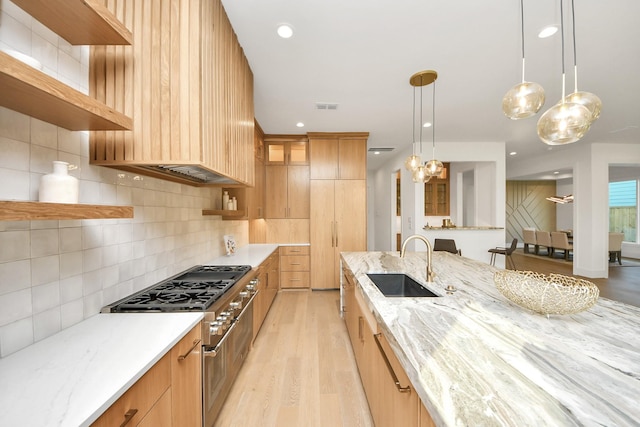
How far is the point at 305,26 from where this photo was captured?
1.91m

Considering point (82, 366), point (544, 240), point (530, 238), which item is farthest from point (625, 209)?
point (82, 366)

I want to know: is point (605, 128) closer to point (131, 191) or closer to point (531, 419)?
point (531, 419)

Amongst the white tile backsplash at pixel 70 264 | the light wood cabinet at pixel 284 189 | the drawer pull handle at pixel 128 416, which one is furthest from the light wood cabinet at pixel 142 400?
the light wood cabinet at pixel 284 189

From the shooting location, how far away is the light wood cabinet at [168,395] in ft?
2.66

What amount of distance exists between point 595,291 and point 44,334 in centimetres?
243

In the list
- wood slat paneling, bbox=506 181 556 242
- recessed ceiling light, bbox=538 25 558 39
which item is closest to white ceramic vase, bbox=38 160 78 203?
recessed ceiling light, bbox=538 25 558 39

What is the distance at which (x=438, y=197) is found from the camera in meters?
7.51

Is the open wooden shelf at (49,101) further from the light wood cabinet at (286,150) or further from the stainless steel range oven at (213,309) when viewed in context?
the light wood cabinet at (286,150)

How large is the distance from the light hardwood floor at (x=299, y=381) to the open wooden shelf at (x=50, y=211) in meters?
1.57

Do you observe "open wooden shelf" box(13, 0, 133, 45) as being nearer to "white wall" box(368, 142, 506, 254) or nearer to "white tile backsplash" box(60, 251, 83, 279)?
"white tile backsplash" box(60, 251, 83, 279)

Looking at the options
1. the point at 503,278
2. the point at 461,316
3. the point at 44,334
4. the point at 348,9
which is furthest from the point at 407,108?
the point at 44,334

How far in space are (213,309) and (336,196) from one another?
3.24 metres

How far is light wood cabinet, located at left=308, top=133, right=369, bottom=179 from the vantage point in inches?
172

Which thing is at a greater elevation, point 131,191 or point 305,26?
point 305,26
